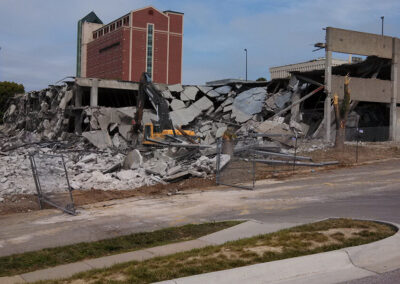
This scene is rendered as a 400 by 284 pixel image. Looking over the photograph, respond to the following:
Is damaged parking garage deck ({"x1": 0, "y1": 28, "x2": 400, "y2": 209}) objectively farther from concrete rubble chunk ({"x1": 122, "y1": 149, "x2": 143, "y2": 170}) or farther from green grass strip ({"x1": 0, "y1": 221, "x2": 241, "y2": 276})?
green grass strip ({"x1": 0, "y1": 221, "x2": 241, "y2": 276})

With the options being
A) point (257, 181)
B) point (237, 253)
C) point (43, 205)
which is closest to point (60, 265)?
point (237, 253)

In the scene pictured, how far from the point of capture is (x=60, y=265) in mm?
7773

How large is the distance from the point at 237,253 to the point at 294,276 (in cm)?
117

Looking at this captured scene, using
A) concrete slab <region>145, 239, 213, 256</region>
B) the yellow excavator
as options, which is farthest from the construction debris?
concrete slab <region>145, 239, 213, 256</region>

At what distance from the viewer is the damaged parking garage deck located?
27406 mm

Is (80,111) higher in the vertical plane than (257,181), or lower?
higher

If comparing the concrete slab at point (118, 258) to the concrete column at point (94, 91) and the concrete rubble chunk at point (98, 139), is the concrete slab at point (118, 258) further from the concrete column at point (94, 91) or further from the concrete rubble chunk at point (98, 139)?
the concrete column at point (94, 91)

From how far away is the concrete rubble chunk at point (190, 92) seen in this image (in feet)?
138

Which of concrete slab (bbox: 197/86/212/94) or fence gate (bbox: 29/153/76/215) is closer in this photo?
fence gate (bbox: 29/153/76/215)

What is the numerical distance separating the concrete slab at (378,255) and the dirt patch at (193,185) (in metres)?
9.64

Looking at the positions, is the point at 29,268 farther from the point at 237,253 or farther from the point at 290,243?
the point at 290,243

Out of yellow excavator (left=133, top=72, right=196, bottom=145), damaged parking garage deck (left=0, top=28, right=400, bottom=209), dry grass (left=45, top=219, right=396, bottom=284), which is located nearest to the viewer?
dry grass (left=45, top=219, right=396, bottom=284)

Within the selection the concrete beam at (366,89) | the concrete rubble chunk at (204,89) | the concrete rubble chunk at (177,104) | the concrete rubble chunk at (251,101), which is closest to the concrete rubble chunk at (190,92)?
the concrete rubble chunk at (204,89)

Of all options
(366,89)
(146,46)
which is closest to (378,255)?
(366,89)
